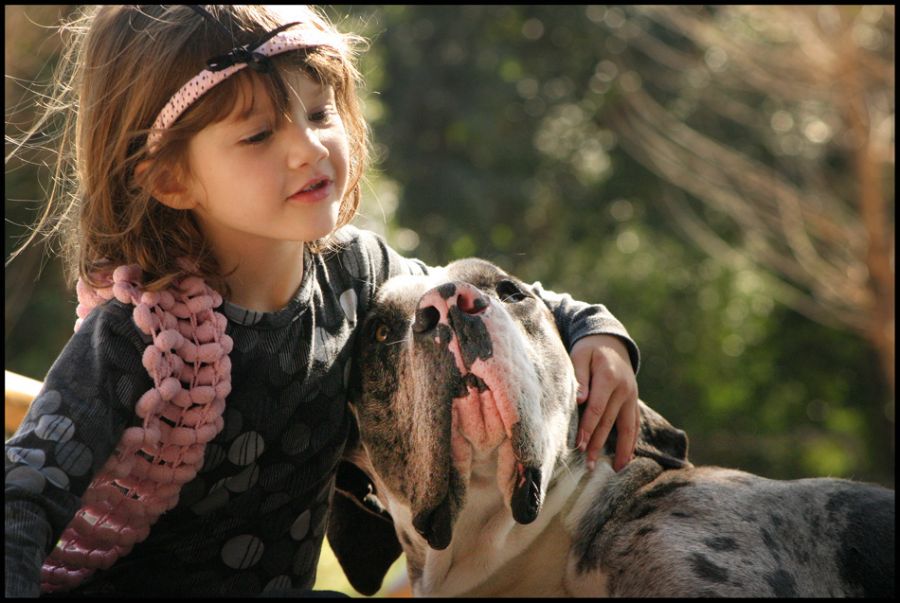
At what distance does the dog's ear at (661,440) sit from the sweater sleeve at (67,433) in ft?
5.03

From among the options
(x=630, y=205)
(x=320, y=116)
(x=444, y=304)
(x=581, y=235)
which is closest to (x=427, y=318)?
(x=444, y=304)

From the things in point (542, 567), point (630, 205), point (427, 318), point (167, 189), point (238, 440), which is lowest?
point (630, 205)

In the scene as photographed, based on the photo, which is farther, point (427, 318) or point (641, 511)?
point (641, 511)

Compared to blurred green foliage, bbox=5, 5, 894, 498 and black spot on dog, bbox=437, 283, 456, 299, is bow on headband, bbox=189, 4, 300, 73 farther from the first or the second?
blurred green foliage, bbox=5, 5, 894, 498

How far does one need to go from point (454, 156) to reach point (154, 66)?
12882 millimetres

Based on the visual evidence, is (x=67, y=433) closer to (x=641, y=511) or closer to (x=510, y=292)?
(x=510, y=292)

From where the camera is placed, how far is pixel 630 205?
16.4m

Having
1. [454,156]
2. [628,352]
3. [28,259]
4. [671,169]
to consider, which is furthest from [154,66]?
[454,156]

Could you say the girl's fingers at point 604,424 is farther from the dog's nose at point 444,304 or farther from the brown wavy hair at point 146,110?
the brown wavy hair at point 146,110

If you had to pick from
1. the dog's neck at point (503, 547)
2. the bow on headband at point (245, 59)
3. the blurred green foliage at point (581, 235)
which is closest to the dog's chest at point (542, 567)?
the dog's neck at point (503, 547)

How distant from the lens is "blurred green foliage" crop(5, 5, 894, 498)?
14680mm

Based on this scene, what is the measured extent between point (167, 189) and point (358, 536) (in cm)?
130

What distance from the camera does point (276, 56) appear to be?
2.79 m

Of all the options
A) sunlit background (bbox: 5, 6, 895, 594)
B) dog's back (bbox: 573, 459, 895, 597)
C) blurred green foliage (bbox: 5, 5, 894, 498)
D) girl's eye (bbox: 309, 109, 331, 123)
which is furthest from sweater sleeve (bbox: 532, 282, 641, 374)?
blurred green foliage (bbox: 5, 5, 894, 498)
